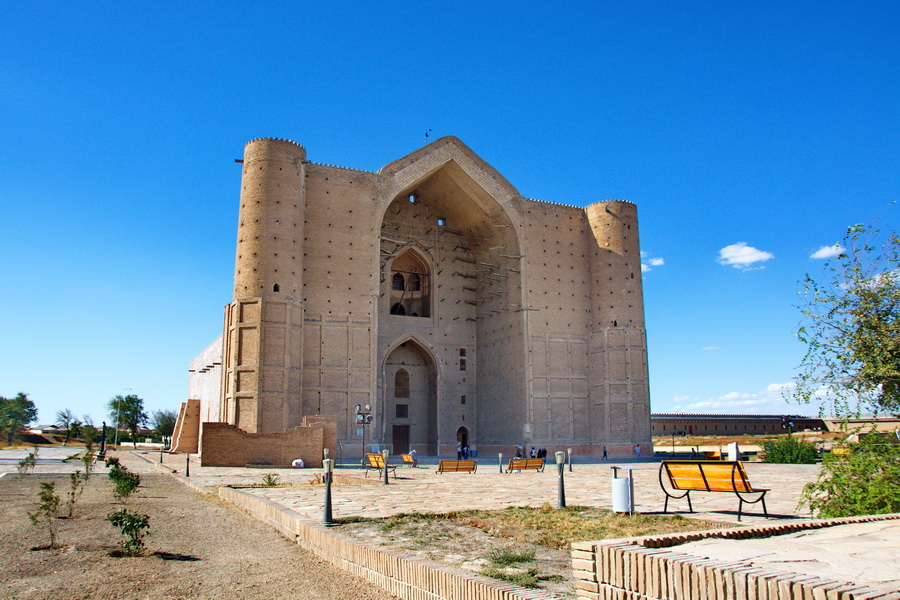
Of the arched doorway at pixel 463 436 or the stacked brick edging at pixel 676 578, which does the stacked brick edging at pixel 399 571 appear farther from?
the arched doorway at pixel 463 436

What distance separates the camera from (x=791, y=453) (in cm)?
2684

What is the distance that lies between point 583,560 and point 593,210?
35772 mm

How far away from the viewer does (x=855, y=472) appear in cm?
694

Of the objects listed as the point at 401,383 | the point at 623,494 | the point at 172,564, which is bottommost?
the point at 172,564

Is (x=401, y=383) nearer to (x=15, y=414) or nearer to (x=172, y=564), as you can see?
(x=172, y=564)

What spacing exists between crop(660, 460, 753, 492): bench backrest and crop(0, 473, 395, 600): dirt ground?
4.15 metres

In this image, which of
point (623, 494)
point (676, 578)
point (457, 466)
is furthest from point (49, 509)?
point (457, 466)

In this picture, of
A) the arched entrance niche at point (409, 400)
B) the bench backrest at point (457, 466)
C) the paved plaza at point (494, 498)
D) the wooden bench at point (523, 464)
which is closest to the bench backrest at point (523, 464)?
the wooden bench at point (523, 464)

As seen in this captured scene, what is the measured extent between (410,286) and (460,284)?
287cm

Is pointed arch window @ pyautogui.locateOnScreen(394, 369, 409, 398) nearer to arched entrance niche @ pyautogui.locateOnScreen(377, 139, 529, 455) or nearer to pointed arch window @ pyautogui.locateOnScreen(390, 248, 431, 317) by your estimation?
arched entrance niche @ pyautogui.locateOnScreen(377, 139, 529, 455)

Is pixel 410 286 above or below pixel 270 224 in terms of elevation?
below

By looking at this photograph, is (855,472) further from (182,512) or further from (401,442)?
(401,442)

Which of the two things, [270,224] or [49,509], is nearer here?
[49,509]

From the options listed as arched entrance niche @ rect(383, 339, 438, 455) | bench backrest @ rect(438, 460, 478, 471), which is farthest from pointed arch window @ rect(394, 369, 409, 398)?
bench backrest @ rect(438, 460, 478, 471)
